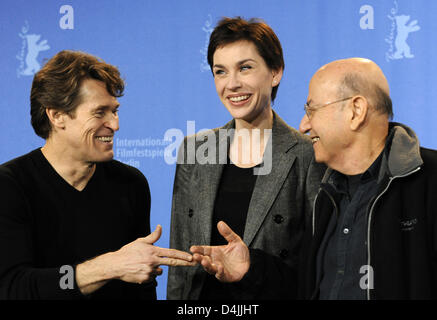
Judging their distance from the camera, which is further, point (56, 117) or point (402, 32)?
point (402, 32)

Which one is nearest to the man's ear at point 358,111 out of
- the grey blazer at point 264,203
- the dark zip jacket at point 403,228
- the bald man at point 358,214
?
the bald man at point 358,214

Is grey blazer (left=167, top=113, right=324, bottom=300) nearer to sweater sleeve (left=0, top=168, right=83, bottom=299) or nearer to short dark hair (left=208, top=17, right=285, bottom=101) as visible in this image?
short dark hair (left=208, top=17, right=285, bottom=101)

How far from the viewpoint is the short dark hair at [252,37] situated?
2.18 meters

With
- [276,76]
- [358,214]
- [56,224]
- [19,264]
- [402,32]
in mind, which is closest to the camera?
[358,214]

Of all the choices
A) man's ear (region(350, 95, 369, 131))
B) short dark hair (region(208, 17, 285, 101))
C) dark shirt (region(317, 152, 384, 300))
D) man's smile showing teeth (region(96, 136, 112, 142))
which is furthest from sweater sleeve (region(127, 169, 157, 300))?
man's ear (region(350, 95, 369, 131))

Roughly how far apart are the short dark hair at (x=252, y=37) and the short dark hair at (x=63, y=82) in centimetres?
49

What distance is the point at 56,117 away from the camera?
7.03 feet

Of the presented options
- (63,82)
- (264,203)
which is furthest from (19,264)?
(264,203)

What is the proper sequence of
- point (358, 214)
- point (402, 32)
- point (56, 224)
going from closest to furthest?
point (358, 214) → point (56, 224) → point (402, 32)

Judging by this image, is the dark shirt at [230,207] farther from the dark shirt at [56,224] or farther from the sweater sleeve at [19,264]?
the sweater sleeve at [19,264]

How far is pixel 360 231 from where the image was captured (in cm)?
170

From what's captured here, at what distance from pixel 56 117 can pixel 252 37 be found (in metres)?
0.88

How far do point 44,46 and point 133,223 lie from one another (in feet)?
7.75

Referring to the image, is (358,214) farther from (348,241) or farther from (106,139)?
(106,139)
